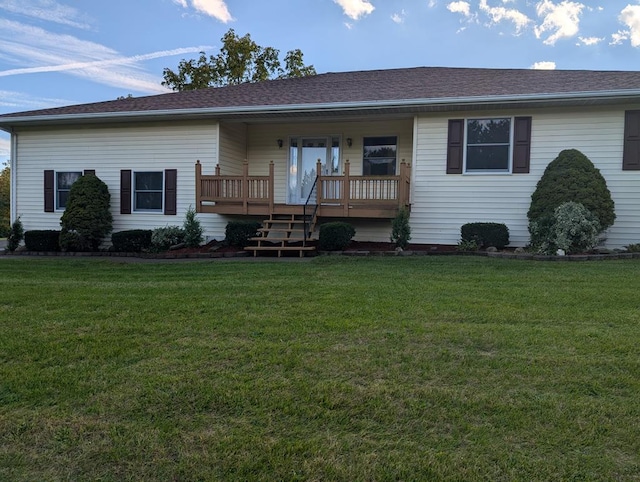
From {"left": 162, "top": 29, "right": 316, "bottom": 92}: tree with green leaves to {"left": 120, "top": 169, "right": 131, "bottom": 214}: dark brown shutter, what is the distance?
1292 centimetres

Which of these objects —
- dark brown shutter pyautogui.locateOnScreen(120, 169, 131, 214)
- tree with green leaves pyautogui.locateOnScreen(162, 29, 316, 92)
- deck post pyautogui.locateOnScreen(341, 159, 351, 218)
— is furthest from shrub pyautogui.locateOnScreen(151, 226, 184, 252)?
tree with green leaves pyautogui.locateOnScreen(162, 29, 316, 92)

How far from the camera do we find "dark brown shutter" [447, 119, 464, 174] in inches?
397

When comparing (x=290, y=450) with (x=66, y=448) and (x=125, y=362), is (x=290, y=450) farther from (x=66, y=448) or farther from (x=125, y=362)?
(x=125, y=362)

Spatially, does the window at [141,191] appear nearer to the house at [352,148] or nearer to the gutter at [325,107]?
the house at [352,148]

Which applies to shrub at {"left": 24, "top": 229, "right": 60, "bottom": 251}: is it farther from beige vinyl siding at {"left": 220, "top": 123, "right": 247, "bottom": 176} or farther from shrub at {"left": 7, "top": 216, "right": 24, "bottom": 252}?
beige vinyl siding at {"left": 220, "top": 123, "right": 247, "bottom": 176}

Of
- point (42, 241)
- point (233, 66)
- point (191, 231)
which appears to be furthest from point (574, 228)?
point (233, 66)

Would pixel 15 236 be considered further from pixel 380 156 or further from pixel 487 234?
pixel 487 234

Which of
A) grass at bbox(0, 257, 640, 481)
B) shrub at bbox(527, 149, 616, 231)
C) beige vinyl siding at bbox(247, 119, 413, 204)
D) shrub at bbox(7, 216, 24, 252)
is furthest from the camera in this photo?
shrub at bbox(7, 216, 24, 252)

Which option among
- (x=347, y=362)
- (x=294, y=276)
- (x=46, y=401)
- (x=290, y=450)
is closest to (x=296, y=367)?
(x=347, y=362)

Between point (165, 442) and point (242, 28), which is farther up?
point (242, 28)

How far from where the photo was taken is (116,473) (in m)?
1.92

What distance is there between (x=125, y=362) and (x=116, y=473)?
123 centimetres

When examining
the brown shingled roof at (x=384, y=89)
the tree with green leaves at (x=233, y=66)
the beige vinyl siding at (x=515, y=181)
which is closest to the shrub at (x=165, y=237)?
the brown shingled roof at (x=384, y=89)

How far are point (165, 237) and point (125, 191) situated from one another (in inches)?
89.3
